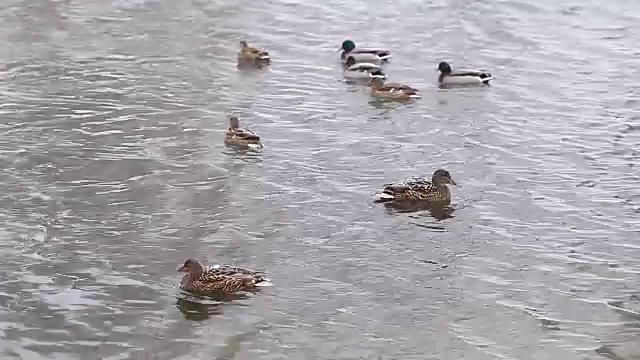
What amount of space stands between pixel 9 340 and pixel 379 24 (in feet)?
47.9

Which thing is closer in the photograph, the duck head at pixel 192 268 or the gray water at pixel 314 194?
the gray water at pixel 314 194

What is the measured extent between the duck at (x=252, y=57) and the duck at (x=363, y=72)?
4.80 ft

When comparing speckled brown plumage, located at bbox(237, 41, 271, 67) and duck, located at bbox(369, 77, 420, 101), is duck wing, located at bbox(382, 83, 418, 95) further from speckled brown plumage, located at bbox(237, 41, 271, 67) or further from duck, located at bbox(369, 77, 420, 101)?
speckled brown plumage, located at bbox(237, 41, 271, 67)

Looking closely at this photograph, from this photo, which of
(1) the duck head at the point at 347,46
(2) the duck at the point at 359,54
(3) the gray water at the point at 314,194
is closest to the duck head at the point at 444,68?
(3) the gray water at the point at 314,194

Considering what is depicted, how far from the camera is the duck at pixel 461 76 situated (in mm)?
17812

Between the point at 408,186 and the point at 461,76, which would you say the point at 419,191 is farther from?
the point at 461,76

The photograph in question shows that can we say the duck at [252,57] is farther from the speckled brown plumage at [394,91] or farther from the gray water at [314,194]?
the speckled brown plumage at [394,91]

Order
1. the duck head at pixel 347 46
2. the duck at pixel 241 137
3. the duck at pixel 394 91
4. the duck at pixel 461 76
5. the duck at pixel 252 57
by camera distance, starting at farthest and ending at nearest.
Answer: the duck head at pixel 347 46 → the duck at pixel 252 57 → the duck at pixel 461 76 → the duck at pixel 394 91 → the duck at pixel 241 137

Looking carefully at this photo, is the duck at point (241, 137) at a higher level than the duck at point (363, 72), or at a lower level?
lower

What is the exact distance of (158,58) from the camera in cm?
1920

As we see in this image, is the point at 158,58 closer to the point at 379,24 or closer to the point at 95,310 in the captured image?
the point at 379,24

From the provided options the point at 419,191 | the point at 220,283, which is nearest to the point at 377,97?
the point at 419,191

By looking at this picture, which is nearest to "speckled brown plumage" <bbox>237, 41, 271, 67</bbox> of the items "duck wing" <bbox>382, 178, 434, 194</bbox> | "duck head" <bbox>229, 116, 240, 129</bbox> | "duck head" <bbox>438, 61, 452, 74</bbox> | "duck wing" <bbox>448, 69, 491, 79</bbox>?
"duck head" <bbox>438, 61, 452, 74</bbox>

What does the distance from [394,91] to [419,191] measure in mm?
4619
